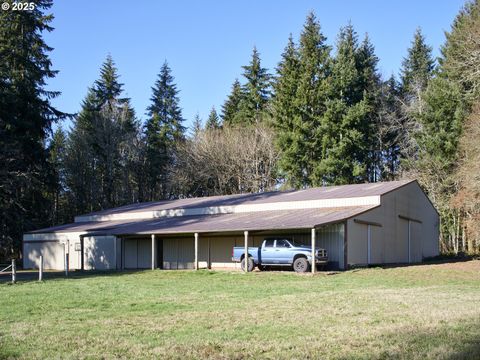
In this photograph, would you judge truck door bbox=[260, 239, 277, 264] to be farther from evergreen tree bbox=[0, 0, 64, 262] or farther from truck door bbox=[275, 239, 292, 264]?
evergreen tree bbox=[0, 0, 64, 262]

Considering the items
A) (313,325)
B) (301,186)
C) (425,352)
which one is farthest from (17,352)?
(301,186)

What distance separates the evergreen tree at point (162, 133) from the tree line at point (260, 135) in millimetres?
146

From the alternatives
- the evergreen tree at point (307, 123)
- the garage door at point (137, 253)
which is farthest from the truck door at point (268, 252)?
the evergreen tree at point (307, 123)

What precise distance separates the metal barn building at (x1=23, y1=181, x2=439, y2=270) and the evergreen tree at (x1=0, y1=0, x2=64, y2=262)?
121 inches

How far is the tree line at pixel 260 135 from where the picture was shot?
4256 cm

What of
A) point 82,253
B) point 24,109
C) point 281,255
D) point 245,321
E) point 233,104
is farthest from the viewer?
point 233,104

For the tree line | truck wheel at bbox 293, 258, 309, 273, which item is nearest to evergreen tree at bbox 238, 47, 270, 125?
the tree line

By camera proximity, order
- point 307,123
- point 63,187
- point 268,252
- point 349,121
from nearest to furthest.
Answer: point 268,252, point 349,121, point 307,123, point 63,187

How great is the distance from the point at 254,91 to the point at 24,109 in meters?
25.5

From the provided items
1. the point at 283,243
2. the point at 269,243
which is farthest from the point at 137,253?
the point at 283,243

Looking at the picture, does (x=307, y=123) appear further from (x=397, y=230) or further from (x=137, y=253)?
(x=137, y=253)

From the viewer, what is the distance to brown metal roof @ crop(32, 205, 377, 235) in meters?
27.5

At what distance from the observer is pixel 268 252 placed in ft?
90.7

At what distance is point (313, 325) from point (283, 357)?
8.77 ft
